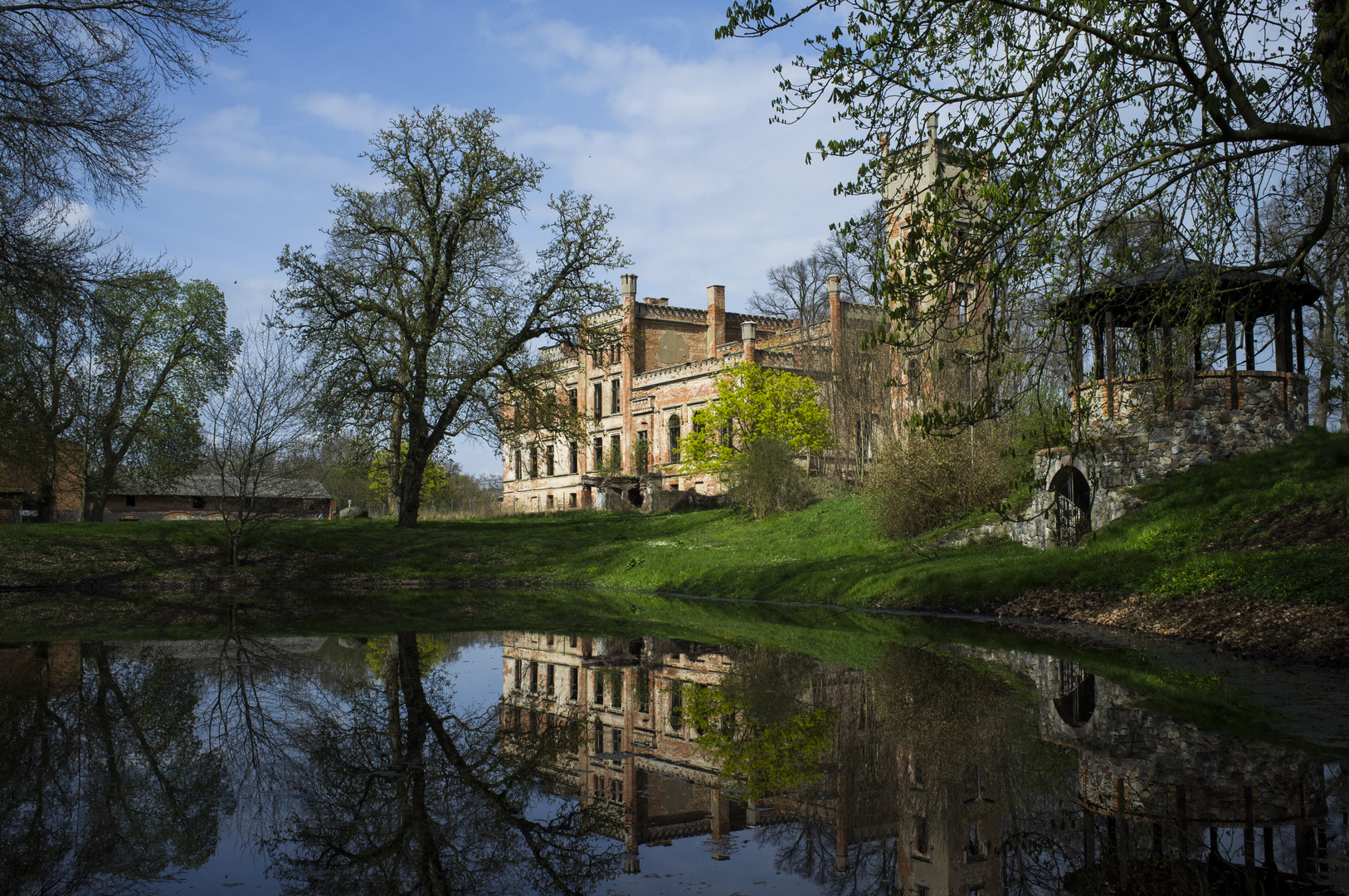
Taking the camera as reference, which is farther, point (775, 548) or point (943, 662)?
point (775, 548)

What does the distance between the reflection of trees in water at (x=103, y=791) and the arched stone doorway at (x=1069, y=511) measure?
1531 cm

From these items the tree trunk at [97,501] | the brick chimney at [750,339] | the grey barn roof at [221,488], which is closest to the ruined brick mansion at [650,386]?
the brick chimney at [750,339]

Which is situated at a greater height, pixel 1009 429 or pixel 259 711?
pixel 1009 429

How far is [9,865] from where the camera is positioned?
12.4 feet

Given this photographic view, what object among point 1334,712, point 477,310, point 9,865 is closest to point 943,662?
point 1334,712

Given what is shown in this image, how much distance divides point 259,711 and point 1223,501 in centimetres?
1540

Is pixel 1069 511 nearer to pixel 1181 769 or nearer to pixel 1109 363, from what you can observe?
pixel 1109 363

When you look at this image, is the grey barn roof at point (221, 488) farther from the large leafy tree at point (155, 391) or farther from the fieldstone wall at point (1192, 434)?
the fieldstone wall at point (1192, 434)

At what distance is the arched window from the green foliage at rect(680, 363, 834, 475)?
11.4 meters

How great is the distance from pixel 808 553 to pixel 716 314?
36236mm

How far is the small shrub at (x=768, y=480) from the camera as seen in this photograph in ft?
108


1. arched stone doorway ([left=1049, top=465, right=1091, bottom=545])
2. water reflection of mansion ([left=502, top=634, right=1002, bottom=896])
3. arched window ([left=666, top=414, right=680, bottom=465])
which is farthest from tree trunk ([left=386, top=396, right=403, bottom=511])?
water reflection of mansion ([left=502, top=634, right=1002, bottom=896])

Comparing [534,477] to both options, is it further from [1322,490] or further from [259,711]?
[259,711]

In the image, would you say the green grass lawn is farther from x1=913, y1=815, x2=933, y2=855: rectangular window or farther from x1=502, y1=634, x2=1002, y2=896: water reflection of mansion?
x1=913, y1=815, x2=933, y2=855: rectangular window
